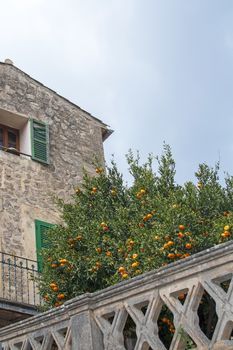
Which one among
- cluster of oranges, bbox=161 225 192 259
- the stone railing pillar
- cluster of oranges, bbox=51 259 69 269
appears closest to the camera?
the stone railing pillar

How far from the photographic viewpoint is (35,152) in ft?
51.4

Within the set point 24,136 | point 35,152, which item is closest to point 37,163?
point 35,152

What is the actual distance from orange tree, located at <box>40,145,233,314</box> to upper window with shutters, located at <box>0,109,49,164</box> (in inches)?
204

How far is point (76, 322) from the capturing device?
641 centimetres

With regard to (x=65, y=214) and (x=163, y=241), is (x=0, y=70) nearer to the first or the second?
(x=65, y=214)

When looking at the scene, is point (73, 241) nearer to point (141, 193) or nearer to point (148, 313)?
point (141, 193)

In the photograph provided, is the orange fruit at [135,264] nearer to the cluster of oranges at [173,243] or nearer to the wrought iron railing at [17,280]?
the cluster of oranges at [173,243]

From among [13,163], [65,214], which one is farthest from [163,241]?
[13,163]

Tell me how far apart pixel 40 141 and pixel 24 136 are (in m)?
0.44

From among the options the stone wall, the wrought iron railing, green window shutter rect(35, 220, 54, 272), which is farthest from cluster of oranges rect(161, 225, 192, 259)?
the stone wall

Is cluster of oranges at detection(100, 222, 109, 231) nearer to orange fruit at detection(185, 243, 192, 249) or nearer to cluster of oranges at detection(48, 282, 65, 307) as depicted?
cluster of oranges at detection(48, 282, 65, 307)

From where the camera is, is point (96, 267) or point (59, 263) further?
point (59, 263)

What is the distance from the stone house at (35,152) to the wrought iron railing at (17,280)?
255 millimetres

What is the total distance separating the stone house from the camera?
46.9 ft
